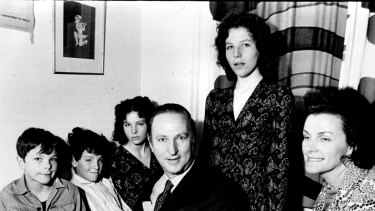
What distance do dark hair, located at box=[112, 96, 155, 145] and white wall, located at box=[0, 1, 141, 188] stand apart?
140 millimetres

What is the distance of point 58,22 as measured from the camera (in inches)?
77.2

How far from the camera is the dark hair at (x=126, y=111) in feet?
7.38

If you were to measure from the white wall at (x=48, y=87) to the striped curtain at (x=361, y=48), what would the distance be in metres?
1.61

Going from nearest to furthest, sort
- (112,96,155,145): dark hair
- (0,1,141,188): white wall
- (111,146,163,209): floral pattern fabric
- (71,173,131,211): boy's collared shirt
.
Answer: (0,1,141,188): white wall
(71,173,131,211): boy's collared shirt
(111,146,163,209): floral pattern fabric
(112,96,155,145): dark hair

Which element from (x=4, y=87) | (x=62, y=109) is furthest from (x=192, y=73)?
(x=4, y=87)

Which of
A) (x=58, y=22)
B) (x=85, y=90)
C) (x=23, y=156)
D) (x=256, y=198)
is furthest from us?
(x=85, y=90)

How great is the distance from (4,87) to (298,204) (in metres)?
1.73

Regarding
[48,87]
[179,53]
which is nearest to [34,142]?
[48,87]

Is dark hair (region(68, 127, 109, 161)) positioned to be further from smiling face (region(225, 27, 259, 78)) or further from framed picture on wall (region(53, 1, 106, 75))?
smiling face (region(225, 27, 259, 78))

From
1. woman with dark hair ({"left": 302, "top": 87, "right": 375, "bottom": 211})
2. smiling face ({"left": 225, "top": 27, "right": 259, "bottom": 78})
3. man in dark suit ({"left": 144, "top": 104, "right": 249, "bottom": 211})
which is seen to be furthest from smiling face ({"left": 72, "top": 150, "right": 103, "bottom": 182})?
woman with dark hair ({"left": 302, "top": 87, "right": 375, "bottom": 211})

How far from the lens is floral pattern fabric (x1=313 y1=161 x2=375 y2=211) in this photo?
1.16 meters

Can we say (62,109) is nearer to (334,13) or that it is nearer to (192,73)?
(192,73)

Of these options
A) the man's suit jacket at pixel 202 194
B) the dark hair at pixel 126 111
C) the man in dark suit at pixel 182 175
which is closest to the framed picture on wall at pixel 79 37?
the dark hair at pixel 126 111

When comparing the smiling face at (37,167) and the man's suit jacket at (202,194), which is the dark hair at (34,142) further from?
the man's suit jacket at (202,194)
